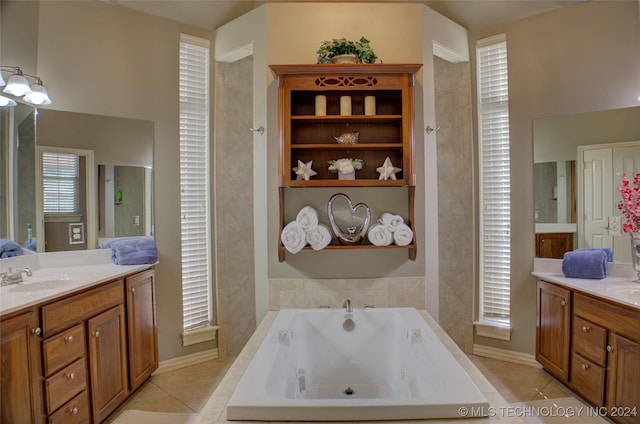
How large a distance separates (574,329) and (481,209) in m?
1.06

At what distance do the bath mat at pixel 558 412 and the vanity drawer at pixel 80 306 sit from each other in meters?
2.58

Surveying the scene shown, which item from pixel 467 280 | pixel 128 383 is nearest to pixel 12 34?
pixel 128 383

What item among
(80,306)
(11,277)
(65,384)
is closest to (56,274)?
(11,277)

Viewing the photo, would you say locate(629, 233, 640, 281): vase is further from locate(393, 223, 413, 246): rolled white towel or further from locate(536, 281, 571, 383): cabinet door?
locate(393, 223, 413, 246): rolled white towel

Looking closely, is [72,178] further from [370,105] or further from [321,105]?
[370,105]

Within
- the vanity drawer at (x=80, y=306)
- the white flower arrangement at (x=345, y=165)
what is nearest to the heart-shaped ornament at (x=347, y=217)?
the white flower arrangement at (x=345, y=165)

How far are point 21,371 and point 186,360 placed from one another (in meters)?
1.28

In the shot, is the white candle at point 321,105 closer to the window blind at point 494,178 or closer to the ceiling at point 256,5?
the ceiling at point 256,5

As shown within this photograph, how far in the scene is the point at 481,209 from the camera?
267 centimetres

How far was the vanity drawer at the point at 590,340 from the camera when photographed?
188 centimetres

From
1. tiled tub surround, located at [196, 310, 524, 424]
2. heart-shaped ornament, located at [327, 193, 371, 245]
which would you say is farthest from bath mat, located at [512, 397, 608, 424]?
heart-shaped ornament, located at [327, 193, 371, 245]

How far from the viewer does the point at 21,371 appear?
1.43 meters

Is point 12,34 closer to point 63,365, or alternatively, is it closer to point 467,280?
point 63,365

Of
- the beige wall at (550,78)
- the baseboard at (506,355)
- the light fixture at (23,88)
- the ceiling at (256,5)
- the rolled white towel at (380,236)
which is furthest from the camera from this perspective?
the baseboard at (506,355)
